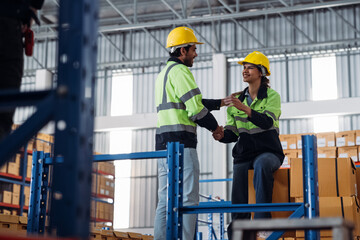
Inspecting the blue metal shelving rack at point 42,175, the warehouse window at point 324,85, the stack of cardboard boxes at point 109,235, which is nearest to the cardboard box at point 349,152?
the warehouse window at point 324,85

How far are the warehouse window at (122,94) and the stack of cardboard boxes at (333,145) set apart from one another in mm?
7093

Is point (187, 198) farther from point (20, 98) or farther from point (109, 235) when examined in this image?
point (109, 235)

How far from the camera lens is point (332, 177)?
542 cm

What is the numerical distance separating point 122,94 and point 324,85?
22.5 feet

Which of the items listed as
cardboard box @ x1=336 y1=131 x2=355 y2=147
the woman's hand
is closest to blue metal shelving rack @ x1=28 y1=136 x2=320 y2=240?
the woman's hand

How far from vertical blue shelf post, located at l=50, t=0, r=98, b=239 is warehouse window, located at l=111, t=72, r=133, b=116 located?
58.1 feet

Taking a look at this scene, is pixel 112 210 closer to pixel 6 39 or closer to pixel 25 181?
pixel 25 181

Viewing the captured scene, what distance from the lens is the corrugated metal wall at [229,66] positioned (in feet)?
59.4

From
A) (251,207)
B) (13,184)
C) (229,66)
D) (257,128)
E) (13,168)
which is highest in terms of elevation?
(229,66)

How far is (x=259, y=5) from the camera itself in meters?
19.3

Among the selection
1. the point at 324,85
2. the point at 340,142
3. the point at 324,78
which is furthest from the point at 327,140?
the point at 324,78

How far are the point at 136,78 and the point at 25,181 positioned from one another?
6519 millimetres

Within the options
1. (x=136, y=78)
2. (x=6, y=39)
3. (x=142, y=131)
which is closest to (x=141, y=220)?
(x=142, y=131)

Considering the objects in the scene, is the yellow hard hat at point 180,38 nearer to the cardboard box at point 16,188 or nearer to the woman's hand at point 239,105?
the woman's hand at point 239,105
